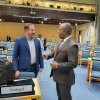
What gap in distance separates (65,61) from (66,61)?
14 mm

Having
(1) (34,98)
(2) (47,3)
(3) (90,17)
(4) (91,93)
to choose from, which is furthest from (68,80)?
(3) (90,17)

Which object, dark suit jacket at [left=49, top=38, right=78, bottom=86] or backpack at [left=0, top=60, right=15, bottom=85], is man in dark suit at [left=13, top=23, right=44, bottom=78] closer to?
dark suit jacket at [left=49, top=38, right=78, bottom=86]

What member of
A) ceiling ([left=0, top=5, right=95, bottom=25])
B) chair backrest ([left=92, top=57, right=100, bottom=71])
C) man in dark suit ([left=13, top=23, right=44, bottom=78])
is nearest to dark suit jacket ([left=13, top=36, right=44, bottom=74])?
man in dark suit ([left=13, top=23, right=44, bottom=78])

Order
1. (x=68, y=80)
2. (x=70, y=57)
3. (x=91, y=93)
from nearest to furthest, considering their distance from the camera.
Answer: (x=70, y=57), (x=68, y=80), (x=91, y=93)

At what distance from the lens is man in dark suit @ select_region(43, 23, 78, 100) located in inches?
90.9

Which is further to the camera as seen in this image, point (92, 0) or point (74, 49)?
point (92, 0)

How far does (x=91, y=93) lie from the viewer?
4.43m

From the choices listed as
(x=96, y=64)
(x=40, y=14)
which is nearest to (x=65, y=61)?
(x=96, y=64)

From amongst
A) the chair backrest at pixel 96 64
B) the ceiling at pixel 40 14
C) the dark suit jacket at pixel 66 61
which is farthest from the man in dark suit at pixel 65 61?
the ceiling at pixel 40 14

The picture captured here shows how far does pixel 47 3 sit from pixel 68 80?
14705mm

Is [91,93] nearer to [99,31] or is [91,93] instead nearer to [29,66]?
[29,66]

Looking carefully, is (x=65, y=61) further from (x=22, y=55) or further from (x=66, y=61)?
(x=22, y=55)

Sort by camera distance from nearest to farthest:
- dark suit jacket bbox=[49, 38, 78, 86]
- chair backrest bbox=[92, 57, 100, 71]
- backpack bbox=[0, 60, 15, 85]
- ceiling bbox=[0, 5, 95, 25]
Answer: backpack bbox=[0, 60, 15, 85]
dark suit jacket bbox=[49, 38, 78, 86]
chair backrest bbox=[92, 57, 100, 71]
ceiling bbox=[0, 5, 95, 25]

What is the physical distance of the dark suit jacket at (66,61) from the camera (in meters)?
2.30
